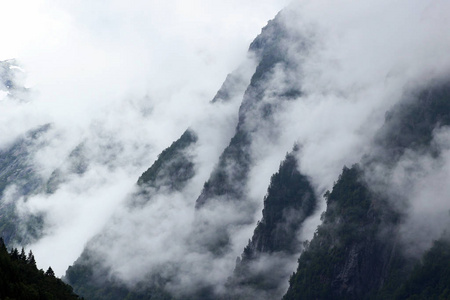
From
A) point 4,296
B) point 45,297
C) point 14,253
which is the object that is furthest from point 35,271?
point 4,296

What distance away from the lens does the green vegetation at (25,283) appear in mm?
140000

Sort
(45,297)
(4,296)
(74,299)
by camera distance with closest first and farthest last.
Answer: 1. (4,296)
2. (45,297)
3. (74,299)

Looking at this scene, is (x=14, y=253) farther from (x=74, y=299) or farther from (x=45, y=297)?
(x=45, y=297)

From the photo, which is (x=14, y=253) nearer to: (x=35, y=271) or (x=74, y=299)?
(x=35, y=271)

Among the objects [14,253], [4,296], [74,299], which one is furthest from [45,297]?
[14,253]

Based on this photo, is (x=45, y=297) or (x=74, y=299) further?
(x=74, y=299)

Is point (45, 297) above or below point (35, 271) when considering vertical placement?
below

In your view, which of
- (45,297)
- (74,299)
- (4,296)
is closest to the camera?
(4,296)

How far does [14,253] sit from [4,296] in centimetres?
5507

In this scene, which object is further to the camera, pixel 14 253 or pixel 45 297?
pixel 14 253

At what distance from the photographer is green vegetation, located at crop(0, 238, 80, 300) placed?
459 ft

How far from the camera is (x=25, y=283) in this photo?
160m

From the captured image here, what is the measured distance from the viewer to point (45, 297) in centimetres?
15175

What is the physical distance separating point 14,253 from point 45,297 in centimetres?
4158
